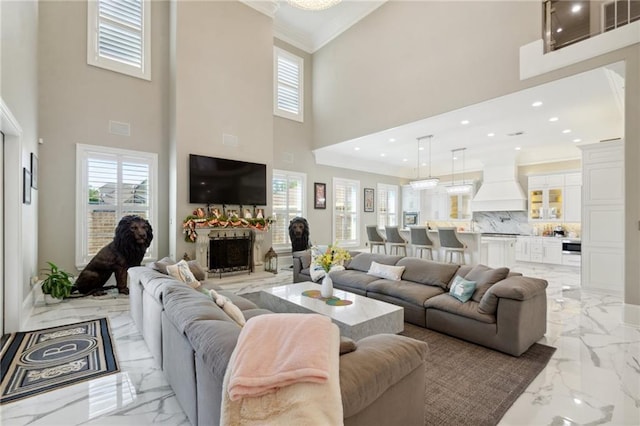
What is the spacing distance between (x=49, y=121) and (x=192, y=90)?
7.74ft

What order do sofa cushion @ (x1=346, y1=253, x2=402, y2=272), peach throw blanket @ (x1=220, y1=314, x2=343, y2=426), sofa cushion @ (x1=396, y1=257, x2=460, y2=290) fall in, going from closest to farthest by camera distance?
1. peach throw blanket @ (x1=220, y1=314, x2=343, y2=426)
2. sofa cushion @ (x1=396, y1=257, x2=460, y2=290)
3. sofa cushion @ (x1=346, y1=253, x2=402, y2=272)

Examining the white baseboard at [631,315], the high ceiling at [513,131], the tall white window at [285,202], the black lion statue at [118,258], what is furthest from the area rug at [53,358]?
the high ceiling at [513,131]

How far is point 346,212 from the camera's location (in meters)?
9.49

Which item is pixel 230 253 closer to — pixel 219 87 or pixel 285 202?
pixel 285 202

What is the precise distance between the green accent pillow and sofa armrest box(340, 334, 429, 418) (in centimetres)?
197

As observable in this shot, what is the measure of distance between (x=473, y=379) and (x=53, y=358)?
11.9 feet

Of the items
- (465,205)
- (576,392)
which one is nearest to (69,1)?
(576,392)

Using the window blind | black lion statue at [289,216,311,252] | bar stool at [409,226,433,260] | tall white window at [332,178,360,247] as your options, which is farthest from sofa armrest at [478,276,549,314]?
the window blind

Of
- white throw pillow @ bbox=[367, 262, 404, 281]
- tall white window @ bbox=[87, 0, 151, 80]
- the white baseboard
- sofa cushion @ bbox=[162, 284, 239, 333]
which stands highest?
tall white window @ bbox=[87, 0, 151, 80]

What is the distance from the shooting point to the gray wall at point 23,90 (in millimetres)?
2961

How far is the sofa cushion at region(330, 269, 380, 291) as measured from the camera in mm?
4279

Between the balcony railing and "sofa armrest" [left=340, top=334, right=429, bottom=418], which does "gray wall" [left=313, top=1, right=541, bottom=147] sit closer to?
the balcony railing

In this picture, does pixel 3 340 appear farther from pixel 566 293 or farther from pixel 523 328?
pixel 566 293

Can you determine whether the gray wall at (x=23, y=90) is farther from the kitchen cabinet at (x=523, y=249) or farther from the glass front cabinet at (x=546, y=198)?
the glass front cabinet at (x=546, y=198)
